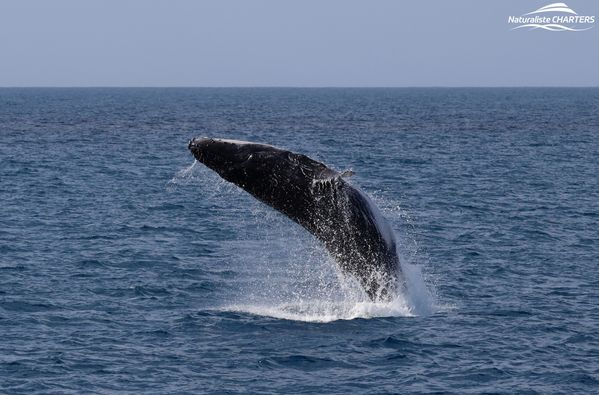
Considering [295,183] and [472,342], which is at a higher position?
[295,183]

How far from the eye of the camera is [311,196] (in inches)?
1029

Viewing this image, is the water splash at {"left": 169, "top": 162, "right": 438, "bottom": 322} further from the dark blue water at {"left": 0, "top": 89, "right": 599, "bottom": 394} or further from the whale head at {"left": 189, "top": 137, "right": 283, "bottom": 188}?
the whale head at {"left": 189, "top": 137, "right": 283, "bottom": 188}

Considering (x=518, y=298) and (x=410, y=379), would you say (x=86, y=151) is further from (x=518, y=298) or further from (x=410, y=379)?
(x=410, y=379)

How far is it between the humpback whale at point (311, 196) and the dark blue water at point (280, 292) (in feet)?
3.91

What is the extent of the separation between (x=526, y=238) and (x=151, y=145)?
202 feet

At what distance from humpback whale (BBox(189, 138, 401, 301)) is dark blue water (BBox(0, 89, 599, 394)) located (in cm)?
119

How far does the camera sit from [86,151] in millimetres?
92312

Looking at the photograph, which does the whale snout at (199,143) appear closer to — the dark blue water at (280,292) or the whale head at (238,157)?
the whale head at (238,157)

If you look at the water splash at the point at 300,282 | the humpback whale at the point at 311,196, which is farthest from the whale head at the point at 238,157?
the water splash at the point at 300,282

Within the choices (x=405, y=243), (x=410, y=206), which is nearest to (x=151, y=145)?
(x=410, y=206)

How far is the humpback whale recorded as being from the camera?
25953 millimetres

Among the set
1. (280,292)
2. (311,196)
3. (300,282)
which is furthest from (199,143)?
(300,282)

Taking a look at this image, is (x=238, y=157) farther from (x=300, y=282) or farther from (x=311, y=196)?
(x=300, y=282)

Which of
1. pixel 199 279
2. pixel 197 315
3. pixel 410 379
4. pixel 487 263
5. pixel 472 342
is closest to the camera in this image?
pixel 410 379
